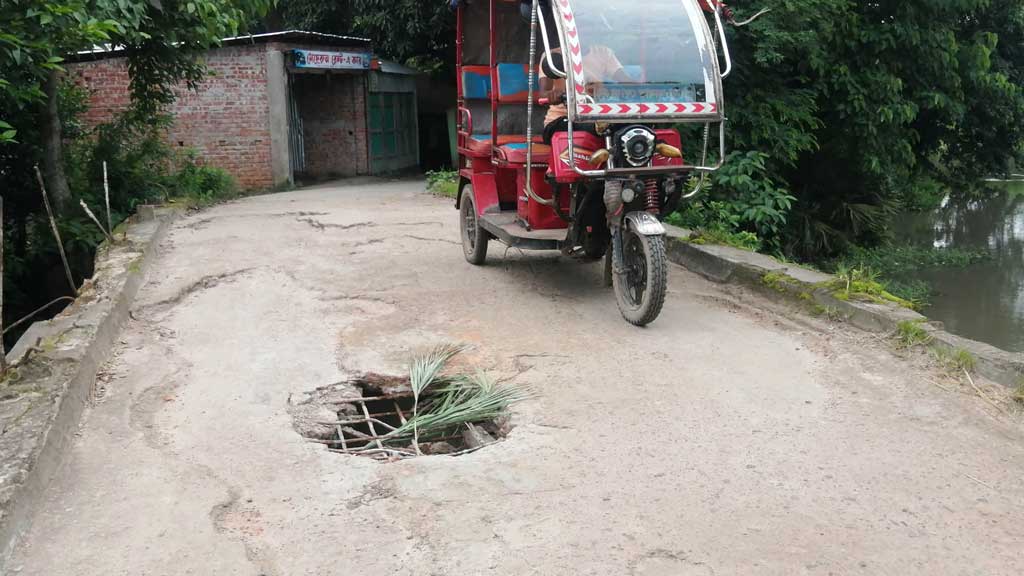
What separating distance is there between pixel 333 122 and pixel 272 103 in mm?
2457

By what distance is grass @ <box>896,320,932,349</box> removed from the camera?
5.23 meters

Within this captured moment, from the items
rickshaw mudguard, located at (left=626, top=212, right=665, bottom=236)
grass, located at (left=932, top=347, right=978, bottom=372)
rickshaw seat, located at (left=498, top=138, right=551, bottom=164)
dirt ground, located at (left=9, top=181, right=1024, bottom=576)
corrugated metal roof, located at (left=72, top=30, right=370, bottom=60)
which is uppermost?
corrugated metal roof, located at (left=72, top=30, right=370, bottom=60)

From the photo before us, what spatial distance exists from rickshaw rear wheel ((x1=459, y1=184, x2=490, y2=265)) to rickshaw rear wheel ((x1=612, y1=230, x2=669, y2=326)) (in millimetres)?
1823

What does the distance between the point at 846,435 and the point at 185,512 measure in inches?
113

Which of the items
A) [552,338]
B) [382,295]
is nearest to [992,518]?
[552,338]

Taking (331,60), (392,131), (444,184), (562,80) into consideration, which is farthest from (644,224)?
(392,131)

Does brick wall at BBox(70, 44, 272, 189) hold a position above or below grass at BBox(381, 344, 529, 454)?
above

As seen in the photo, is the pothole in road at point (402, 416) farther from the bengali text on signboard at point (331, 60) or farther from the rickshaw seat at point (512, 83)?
the bengali text on signboard at point (331, 60)

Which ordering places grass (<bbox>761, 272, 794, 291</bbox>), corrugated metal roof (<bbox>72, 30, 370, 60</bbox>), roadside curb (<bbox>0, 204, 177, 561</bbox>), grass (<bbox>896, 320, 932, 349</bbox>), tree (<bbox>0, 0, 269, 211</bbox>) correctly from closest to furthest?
roadside curb (<bbox>0, 204, 177, 561</bbox>) → grass (<bbox>896, 320, 932, 349</bbox>) → grass (<bbox>761, 272, 794, 291</bbox>) → tree (<bbox>0, 0, 269, 211</bbox>) → corrugated metal roof (<bbox>72, 30, 370, 60</bbox>)

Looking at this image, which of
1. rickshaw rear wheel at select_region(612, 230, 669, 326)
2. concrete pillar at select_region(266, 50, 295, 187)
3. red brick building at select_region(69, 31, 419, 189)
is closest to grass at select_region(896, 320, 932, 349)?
rickshaw rear wheel at select_region(612, 230, 669, 326)

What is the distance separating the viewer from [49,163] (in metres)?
11.4

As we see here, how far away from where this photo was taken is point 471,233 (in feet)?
26.6

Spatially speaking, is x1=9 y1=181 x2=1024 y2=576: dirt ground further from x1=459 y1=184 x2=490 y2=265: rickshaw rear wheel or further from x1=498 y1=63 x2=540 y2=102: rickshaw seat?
x1=498 y1=63 x2=540 y2=102: rickshaw seat

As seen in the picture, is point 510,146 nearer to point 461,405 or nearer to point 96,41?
point 461,405
